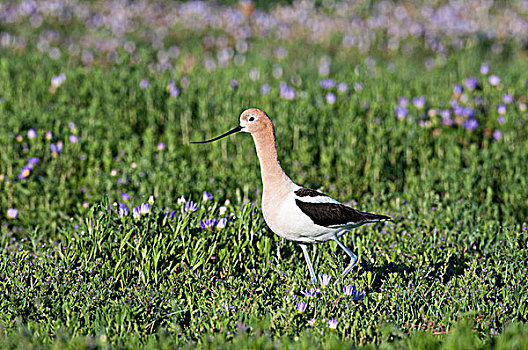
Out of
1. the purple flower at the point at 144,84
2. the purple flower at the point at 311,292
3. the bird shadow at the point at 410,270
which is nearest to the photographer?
the purple flower at the point at 311,292

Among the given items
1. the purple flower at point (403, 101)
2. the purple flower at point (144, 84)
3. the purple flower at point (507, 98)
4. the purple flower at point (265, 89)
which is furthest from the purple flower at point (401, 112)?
the purple flower at point (144, 84)

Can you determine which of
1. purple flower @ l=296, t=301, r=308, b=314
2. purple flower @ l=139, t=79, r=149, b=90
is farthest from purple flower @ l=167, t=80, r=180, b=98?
purple flower @ l=296, t=301, r=308, b=314

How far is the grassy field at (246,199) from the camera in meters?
3.22

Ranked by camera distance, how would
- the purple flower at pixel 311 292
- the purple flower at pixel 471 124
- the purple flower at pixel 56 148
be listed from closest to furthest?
the purple flower at pixel 311 292, the purple flower at pixel 56 148, the purple flower at pixel 471 124

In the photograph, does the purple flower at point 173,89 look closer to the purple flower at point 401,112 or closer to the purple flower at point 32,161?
the purple flower at point 32,161

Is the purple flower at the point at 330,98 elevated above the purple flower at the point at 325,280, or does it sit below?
above

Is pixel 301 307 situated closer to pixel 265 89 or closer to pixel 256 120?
pixel 256 120

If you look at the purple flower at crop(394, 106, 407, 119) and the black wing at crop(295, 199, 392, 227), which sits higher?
the purple flower at crop(394, 106, 407, 119)

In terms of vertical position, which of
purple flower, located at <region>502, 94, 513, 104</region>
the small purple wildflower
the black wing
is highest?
purple flower, located at <region>502, 94, 513, 104</region>

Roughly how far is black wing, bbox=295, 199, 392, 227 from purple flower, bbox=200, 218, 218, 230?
2.48 ft

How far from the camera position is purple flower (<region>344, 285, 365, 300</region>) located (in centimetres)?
327

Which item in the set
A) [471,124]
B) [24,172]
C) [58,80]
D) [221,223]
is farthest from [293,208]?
[58,80]

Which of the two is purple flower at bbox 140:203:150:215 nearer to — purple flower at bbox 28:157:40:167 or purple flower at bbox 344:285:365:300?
purple flower at bbox 344:285:365:300

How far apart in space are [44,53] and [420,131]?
203 inches
